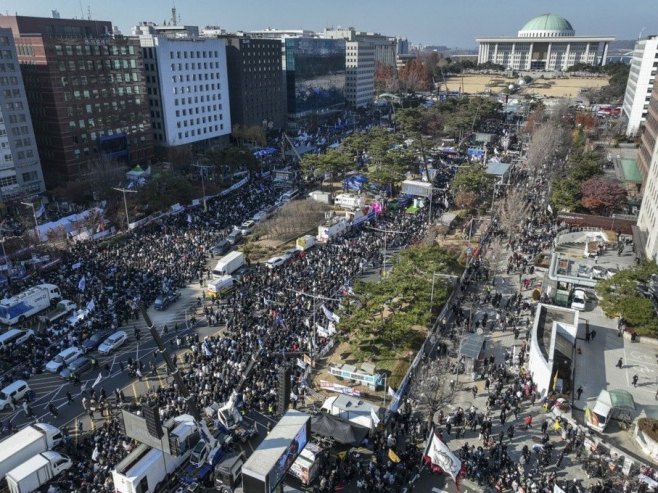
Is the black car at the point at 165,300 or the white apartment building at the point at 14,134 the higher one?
the white apartment building at the point at 14,134

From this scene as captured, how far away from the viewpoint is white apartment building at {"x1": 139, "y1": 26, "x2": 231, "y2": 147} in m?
71.5

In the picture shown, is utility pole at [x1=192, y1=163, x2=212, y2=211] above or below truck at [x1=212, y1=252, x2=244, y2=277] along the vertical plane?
above

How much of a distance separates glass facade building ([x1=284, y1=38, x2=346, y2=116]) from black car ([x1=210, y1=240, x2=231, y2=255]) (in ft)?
212

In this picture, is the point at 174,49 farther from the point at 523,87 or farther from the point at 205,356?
the point at 523,87

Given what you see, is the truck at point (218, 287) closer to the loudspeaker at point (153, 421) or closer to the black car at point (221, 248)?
the black car at point (221, 248)

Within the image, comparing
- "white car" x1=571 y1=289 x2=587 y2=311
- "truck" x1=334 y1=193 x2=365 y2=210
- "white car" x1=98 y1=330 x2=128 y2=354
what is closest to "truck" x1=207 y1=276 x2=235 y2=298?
"white car" x1=98 y1=330 x2=128 y2=354

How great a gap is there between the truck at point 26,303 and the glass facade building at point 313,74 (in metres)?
76.5

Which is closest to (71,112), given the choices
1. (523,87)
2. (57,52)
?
(57,52)

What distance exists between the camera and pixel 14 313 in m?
31.7

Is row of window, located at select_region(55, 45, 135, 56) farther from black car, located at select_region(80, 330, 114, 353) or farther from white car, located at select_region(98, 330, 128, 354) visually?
white car, located at select_region(98, 330, 128, 354)

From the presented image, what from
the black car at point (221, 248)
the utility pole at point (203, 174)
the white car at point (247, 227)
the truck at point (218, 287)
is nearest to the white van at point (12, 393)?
the truck at point (218, 287)

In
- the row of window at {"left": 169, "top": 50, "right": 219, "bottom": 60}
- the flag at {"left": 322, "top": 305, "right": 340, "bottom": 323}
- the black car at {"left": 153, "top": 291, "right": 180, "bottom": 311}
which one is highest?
the row of window at {"left": 169, "top": 50, "right": 219, "bottom": 60}

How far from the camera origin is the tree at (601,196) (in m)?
46.5

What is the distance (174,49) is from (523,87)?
377 feet
